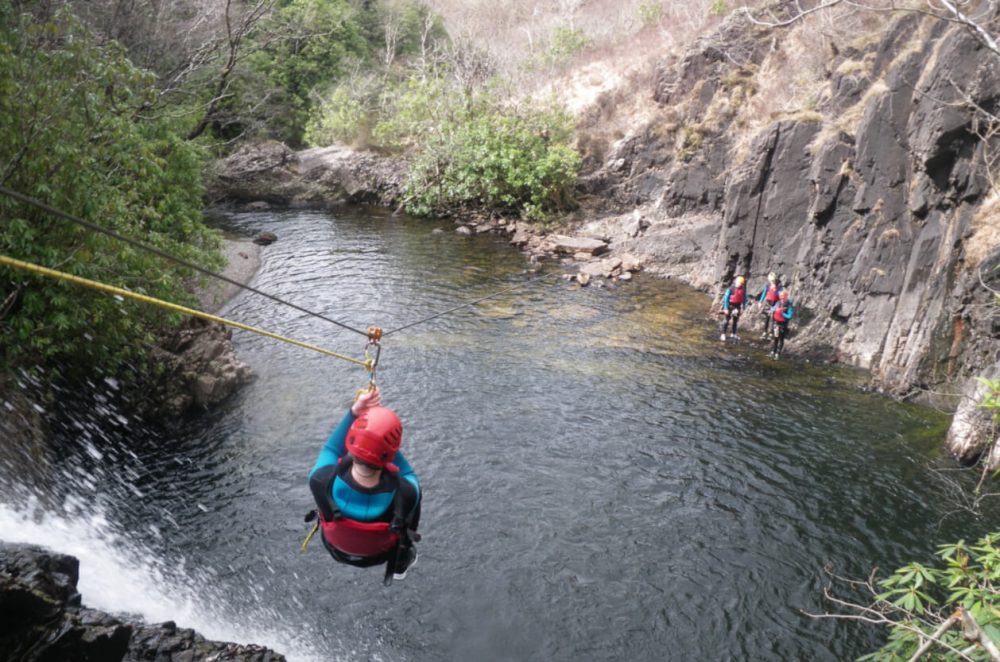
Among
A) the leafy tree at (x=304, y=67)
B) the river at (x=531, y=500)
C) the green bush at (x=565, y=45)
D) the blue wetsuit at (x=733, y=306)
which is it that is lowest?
the river at (x=531, y=500)

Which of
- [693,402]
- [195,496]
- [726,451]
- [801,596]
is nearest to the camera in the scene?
[801,596]

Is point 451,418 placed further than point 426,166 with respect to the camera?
No

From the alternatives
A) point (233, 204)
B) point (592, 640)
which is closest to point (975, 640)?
point (592, 640)

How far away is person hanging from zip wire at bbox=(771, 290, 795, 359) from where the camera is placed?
17.5 meters

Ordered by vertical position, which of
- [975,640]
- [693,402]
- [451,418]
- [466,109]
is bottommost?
[451,418]

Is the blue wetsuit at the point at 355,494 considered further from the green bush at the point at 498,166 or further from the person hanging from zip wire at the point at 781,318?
the green bush at the point at 498,166

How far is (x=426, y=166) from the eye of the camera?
32000 millimetres

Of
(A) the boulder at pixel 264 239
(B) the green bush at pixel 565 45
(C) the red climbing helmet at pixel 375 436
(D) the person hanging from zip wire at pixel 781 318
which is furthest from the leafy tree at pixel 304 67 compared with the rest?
(C) the red climbing helmet at pixel 375 436

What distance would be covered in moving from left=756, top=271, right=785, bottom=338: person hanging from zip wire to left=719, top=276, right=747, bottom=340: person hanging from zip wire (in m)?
0.65

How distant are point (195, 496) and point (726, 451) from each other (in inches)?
380

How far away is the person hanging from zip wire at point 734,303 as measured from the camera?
18.2m

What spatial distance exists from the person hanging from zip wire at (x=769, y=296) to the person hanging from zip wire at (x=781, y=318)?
21 centimetres

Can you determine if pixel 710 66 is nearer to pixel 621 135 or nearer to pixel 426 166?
pixel 621 135

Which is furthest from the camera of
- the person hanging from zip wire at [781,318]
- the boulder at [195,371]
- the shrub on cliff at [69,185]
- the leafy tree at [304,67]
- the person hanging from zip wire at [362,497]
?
the leafy tree at [304,67]
